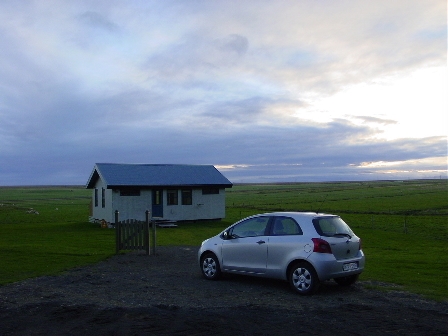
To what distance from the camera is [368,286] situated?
10.4 metres

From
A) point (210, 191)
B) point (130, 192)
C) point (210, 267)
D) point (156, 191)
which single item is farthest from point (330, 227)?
point (210, 191)

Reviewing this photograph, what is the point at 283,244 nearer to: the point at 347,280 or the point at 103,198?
the point at 347,280

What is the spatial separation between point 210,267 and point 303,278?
272 cm

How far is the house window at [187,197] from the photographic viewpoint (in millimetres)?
33000

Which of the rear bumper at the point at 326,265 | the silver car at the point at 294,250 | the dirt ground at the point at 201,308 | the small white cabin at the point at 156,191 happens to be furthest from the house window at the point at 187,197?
the rear bumper at the point at 326,265

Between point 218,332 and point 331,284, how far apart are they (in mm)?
4715

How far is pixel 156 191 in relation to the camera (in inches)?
1271

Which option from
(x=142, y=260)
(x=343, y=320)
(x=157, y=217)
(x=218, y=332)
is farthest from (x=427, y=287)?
(x=157, y=217)

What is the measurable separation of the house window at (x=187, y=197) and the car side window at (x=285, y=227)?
2284 centimetres

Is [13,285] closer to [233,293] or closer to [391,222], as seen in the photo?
[233,293]

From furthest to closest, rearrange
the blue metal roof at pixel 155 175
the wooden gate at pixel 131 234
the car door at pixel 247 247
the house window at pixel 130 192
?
the blue metal roof at pixel 155 175, the house window at pixel 130 192, the wooden gate at pixel 131 234, the car door at pixel 247 247

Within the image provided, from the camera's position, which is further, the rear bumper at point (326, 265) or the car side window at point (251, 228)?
the car side window at point (251, 228)

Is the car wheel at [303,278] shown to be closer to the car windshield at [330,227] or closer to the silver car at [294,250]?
the silver car at [294,250]

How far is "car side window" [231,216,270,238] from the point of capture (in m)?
10.7
